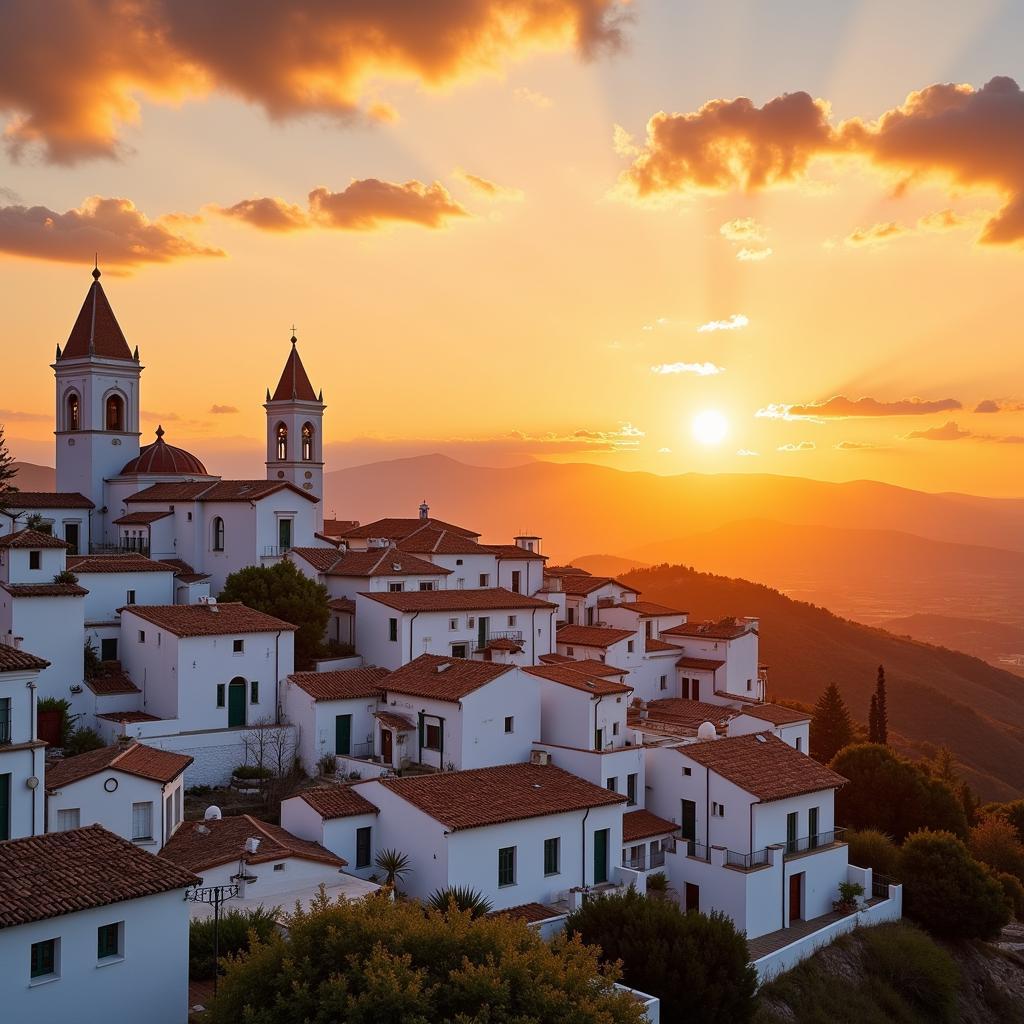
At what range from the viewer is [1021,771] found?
324 ft

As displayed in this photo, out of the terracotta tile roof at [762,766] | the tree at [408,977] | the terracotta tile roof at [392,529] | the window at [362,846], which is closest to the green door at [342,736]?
the window at [362,846]

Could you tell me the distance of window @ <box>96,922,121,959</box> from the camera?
61.1ft

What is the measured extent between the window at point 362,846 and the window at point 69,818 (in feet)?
24.2

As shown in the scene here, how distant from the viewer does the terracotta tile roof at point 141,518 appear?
50.2 meters

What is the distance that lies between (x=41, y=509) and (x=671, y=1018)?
37.7 metres

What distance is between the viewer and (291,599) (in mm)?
42719

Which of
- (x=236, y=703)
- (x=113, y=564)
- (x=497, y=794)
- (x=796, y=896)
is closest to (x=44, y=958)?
(x=497, y=794)

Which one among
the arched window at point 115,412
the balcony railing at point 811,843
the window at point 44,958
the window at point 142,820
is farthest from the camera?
the arched window at point 115,412

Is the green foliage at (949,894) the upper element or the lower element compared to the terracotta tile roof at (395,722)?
lower

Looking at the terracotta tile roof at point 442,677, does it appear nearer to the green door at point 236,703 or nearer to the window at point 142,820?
the green door at point 236,703

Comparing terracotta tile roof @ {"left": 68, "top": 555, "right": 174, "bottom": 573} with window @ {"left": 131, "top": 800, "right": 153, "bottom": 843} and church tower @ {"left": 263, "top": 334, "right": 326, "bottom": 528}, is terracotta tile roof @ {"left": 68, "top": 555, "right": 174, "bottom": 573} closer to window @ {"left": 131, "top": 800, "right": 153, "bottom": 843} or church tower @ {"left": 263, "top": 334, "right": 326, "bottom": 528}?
window @ {"left": 131, "top": 800, "right": 153, "bottom": 843}

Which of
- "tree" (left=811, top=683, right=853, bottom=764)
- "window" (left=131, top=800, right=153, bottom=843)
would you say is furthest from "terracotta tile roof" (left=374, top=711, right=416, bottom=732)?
"tree" (left=811, top=683, right=853, bottom=764)

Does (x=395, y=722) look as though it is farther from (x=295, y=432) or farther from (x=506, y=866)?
(x=295, y=432)

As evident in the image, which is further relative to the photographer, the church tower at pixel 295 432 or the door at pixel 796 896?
the church tower at pixel 295 432
